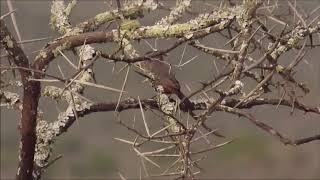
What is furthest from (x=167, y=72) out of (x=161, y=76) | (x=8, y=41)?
(x=8, y=41)

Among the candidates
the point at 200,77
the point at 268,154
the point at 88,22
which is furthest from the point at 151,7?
the point at 200,77

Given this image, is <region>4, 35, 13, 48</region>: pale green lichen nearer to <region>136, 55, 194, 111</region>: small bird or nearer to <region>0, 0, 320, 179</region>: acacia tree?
<region>0, 0, 320, 179</region>: acacia tree

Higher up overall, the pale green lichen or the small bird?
the pale green lichen

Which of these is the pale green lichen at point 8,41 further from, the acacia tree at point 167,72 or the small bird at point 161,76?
the small bird at point 161,76

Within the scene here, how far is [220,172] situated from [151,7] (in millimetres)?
6046

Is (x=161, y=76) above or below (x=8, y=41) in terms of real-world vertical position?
below

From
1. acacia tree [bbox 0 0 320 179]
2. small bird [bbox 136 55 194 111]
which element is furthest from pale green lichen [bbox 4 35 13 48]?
small bird [bbox 136 55 194 111]

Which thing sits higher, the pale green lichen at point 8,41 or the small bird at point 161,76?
the pale green lichen at point 8,41

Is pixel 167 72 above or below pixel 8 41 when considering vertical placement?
below

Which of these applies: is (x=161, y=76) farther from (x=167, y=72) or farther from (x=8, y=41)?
(x=8, y=41)

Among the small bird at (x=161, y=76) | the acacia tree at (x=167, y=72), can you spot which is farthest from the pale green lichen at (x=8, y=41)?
the small bird at (x=161, y=76)

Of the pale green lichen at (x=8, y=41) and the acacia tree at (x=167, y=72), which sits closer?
the acacia tree at (x=167, y=72)

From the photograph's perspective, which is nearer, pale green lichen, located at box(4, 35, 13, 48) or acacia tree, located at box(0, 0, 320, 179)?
acacia tree, located at box(0, 0, 320, 179)

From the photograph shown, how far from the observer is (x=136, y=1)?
2.80 metres
